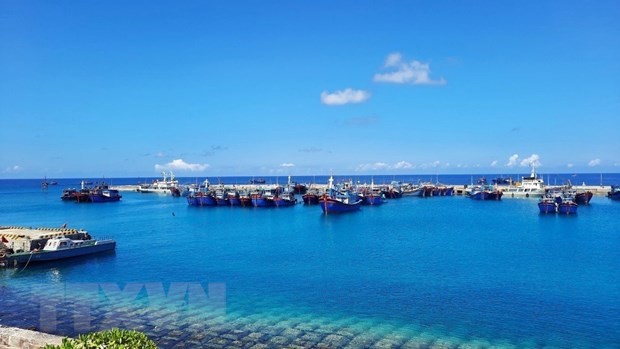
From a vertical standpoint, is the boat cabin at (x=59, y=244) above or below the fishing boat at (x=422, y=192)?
below

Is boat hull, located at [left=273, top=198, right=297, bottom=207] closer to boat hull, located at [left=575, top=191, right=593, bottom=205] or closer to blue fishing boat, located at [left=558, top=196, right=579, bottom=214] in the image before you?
blue fishing boat, located at [left=558, top=196, right=579, bottom=214]

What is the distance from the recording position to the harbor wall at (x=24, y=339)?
571 inches

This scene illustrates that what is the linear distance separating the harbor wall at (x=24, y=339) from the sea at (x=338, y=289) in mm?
4585

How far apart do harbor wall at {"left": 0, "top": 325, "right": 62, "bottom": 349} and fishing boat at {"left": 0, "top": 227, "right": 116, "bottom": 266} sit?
21968 millimetres

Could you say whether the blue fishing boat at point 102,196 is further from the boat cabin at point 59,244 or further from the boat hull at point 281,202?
the boat cabin at point 59,244

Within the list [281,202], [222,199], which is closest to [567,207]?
[281,202]

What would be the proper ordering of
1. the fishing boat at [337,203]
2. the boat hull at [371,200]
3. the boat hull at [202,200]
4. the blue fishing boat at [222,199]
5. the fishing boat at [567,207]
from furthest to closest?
the boat hull at [371,200] < the blue fishing boat at [222,199] < the boat hull at [202,200] < the fishing boat at [337,203] < the fishing boat at [567,207]

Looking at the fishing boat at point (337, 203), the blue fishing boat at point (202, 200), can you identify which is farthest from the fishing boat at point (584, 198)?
the blue fishing boat at point (202, 200)

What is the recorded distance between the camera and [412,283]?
1160 inches

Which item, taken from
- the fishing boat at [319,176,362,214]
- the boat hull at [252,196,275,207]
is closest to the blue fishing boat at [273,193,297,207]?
the boat hull at [252,196,275,207]

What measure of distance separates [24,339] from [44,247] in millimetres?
25786

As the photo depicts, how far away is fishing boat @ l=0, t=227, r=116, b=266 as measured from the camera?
34844 mm

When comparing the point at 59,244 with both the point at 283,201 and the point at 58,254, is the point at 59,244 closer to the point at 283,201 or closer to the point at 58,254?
the point at 58,254

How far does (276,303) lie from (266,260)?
43.1 ft
